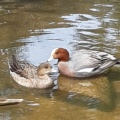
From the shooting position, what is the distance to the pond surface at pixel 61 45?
6586mm

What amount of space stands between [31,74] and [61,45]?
1808 mm

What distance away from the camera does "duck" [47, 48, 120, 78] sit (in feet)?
25.8

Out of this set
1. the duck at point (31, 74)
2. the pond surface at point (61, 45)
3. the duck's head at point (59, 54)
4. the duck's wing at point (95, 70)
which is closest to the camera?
the pond surface at point (61, 45)

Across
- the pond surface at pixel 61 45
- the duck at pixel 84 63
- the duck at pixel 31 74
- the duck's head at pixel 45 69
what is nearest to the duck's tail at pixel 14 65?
the duck at pixel 31 74

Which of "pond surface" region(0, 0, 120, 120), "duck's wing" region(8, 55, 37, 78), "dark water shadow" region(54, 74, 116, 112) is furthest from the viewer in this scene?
"duck's wing" region(8, 55, 37, 78)

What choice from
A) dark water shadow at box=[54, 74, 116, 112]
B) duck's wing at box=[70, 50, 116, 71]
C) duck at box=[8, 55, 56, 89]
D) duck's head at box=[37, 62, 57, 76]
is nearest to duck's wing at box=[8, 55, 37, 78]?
duck at box=[8, 55, 56, 89]

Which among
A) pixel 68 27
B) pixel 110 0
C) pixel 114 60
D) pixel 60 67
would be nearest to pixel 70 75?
pixel 60 67

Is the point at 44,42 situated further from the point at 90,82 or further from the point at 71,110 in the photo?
the point at 71,110

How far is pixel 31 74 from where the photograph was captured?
7.50 metres

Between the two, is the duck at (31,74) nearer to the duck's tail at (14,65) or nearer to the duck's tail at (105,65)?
the duck's tail at (14,65)

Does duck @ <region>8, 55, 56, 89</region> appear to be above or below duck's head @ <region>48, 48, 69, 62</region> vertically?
below

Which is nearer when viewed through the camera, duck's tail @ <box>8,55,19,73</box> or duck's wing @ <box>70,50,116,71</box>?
duck's tail @ <box>8,55,19,73</box>

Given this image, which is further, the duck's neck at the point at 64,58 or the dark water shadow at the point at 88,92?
the duck's neck at the point at 64,58

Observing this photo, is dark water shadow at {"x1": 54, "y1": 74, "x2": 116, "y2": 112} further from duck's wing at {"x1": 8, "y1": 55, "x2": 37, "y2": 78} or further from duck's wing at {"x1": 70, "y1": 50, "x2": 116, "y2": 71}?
duck's wing at {"x1": 8, "y1": 55, "x2": 37, "y2": 78}
